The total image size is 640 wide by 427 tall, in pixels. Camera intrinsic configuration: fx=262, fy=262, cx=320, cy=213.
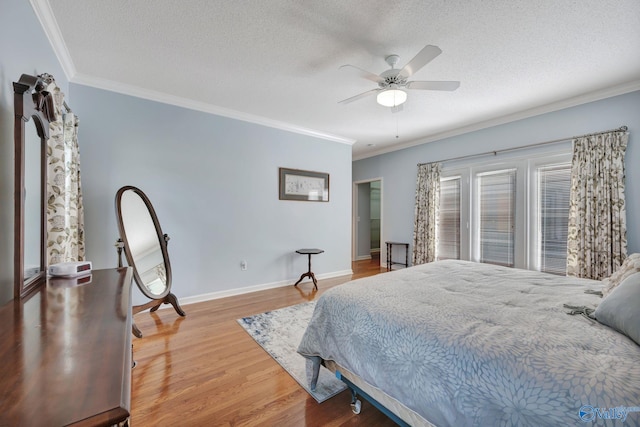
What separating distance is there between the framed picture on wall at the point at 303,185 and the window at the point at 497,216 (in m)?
2.56

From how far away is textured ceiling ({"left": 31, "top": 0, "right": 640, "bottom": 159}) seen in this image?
72.2 inches

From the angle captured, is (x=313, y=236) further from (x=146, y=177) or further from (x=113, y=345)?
(x=113, y=345)

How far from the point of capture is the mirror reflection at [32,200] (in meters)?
1.35

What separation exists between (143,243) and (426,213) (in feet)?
14.3

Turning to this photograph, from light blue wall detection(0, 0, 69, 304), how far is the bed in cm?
166

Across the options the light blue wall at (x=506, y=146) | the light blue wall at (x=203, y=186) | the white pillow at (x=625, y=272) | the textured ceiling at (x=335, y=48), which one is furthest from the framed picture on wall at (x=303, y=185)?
the white pillow at (x=625, y=272)

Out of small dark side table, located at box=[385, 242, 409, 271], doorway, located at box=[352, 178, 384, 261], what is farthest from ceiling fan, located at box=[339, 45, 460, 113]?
doorway, located at box=[352, 178, 384, 261]

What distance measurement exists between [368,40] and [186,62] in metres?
1.69

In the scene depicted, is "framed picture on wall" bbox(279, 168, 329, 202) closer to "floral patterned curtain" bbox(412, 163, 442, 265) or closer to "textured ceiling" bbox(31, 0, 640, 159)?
"textured ceiling" bbox(31, 0, 640, 159)

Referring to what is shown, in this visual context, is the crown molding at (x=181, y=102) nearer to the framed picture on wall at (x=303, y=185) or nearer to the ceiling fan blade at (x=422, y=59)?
the framed picture on wall at (x=303, y=185)

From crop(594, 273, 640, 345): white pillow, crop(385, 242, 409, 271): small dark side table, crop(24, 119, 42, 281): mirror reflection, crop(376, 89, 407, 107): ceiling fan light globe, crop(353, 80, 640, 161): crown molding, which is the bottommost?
crop(385, 242, 409, 271): small dark side table

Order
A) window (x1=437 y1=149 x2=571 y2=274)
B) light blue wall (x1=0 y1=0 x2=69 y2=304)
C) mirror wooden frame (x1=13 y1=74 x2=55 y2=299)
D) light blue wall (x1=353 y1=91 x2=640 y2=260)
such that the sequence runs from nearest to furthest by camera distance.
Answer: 1. mirror wooden frame (x1=13 y1=74 x2=55 y2=299)
2. light blue wall (x1=0 y1=0 x2=69 y2=304)
3. light blue wall (x1=353 y1=91 x2=640 y2=260)
4. window (x1=437 y1=149 x2=571 y2=274)

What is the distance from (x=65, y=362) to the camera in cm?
63

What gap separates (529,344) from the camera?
1.05 m
